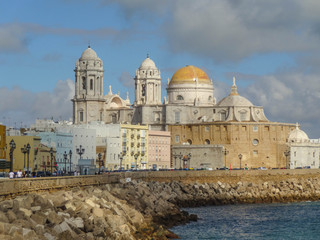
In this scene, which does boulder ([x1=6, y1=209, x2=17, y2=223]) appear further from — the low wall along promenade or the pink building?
the pink building

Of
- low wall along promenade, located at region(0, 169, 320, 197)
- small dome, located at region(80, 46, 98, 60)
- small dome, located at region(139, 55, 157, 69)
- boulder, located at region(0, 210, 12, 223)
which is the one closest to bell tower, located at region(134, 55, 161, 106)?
small dome, located at region(139, 55, 157, 69)

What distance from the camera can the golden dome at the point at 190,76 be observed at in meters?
134

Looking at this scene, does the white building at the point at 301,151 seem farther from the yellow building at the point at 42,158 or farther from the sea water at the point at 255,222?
the sea water at the point at 255,222

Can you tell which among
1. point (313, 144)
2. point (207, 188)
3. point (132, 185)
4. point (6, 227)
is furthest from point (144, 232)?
point (313, 144)

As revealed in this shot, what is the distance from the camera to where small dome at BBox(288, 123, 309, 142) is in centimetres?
12538

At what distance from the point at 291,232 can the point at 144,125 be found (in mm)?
70355

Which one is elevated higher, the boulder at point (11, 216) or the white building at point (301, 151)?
the white building at point (301, 151)

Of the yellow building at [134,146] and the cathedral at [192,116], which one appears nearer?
the yellow building at [134,146]

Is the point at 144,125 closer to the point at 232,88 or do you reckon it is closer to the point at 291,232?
the point at 232,88

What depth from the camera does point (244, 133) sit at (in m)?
125

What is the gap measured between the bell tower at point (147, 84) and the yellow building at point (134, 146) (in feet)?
42.7

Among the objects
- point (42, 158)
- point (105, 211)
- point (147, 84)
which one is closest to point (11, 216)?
point (105, 211)

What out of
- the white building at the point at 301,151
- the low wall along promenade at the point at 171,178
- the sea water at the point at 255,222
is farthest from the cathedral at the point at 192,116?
the sea water at the point at 255,222

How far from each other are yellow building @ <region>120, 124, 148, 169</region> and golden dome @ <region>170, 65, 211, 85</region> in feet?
63.1
